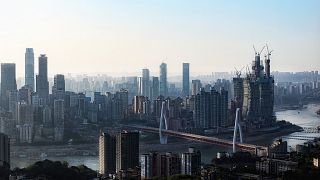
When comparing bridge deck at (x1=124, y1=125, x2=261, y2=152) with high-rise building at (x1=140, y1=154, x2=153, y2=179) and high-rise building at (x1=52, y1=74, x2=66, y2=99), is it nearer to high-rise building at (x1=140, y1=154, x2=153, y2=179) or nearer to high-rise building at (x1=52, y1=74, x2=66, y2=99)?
high-rise building at (x1=52, y1=74, x2=66, y2=99)

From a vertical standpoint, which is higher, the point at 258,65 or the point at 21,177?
the point at 258,65

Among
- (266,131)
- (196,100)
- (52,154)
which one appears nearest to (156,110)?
(196,100)

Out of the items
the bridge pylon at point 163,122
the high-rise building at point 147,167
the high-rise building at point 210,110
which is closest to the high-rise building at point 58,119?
the bridge pylon at point 163,122

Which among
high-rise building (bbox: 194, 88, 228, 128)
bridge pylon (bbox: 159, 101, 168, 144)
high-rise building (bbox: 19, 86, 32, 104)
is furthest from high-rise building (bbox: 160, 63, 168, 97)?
high-rise building (bbox: 19, 86, 32, 104)

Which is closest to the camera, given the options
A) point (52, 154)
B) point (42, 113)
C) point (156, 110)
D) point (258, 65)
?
point (52, 154)

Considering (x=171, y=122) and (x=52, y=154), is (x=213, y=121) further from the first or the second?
(x=52, y=154)

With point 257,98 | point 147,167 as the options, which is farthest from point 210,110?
point 147,167
